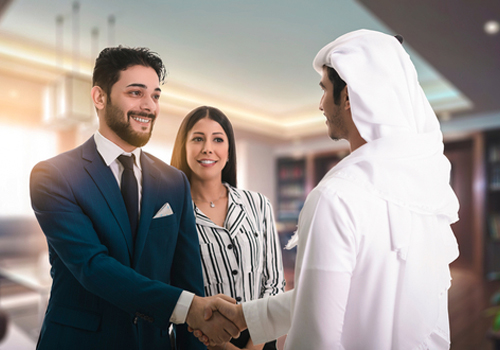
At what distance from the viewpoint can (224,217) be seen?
108 cm

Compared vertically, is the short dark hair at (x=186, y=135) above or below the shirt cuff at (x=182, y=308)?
above

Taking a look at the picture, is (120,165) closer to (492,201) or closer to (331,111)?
(331,111)

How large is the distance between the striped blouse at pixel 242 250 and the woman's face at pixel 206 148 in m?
0.10

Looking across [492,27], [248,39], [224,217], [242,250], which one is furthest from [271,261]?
[492,27]

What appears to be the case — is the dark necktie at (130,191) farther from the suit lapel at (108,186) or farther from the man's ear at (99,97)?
the man's ear at (99,97)

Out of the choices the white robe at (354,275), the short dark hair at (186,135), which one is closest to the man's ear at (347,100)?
the white robe at (354,275)

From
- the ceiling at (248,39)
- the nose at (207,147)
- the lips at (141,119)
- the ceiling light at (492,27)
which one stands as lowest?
the nose at (207,147)

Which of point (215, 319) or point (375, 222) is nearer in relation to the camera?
point (375, 222)

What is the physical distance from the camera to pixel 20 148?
3.65 ft

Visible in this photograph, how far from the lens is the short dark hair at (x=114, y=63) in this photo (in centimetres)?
82

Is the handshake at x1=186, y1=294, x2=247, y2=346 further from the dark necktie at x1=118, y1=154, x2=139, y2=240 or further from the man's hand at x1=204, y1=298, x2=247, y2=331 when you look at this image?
the dark necktie at x1=118, y1=154, x2=139, y2=240

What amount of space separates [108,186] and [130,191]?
5 centimetres

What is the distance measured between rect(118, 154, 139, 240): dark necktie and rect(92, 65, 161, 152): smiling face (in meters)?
0.04

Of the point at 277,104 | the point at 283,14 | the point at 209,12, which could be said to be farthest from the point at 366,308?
the point at 277,104
